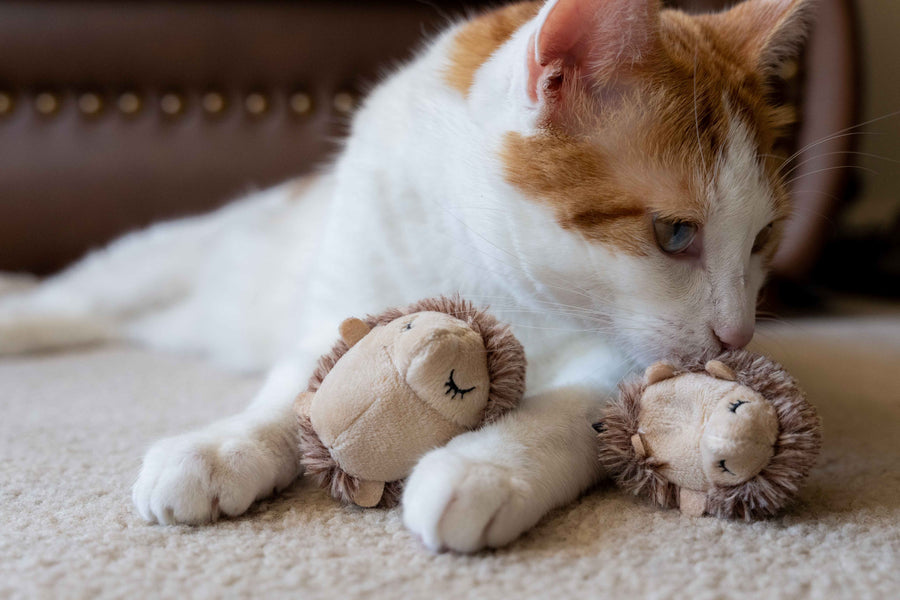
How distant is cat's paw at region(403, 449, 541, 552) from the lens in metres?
0.65

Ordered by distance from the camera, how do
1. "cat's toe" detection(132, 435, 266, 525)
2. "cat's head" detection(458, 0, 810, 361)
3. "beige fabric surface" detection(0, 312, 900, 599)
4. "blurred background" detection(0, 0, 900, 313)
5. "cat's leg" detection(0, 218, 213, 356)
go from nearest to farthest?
"beige fabric surface" detection(0, 312, 900, 599), "cat's toe" detection(132, 435, 266, 525), "cat's head" detection(458, 0, 810, 361), "cat's leg" detection(0, 218, 213, 356), "blurred background" detection(0, 0, 900, 313)

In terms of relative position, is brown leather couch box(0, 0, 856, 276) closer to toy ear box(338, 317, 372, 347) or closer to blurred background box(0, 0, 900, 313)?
blurred background box(0, 0, 900, 313)

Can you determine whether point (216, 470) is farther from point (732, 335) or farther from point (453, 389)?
point (732, 335)

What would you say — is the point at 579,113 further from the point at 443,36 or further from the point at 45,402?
the point at 45,402

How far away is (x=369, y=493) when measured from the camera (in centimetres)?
77

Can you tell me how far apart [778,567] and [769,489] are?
0.25 ft

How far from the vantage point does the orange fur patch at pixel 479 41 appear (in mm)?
1032

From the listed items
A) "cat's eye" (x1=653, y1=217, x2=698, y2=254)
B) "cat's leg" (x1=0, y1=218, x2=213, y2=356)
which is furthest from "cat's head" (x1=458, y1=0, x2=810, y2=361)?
"cat's leg" (x1=0, y1=218, x2=213, y2=356)

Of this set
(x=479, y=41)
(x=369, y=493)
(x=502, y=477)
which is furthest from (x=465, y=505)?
(x=479, y=41)

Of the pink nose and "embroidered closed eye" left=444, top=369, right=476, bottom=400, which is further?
the pink nose

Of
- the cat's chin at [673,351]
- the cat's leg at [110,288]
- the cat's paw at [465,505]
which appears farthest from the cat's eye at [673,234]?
the cat's leg at [110,288]

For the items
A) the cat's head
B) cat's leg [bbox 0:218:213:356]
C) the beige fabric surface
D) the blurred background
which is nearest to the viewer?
the beige fabric surface

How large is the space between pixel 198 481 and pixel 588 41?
0.62m

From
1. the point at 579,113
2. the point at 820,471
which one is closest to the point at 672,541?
the point at 820,471
